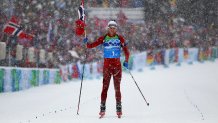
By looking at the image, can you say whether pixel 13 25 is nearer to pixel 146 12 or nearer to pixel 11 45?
pixel 11 45

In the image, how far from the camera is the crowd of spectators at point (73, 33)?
24.7 meters

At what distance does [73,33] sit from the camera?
30.4 m

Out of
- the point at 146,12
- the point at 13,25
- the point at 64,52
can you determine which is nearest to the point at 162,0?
the point at 146,12

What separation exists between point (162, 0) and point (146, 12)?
2.29 m

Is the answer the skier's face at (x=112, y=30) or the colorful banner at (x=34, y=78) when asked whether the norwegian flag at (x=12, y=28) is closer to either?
the colorful banner at (x=34, y=78)

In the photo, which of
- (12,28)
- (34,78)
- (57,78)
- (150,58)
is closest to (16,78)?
(12,28)

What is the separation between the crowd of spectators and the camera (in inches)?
974

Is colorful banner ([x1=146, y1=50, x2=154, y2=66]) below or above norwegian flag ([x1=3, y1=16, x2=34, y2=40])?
below

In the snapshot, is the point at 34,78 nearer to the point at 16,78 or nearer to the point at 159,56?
the point at 16,78

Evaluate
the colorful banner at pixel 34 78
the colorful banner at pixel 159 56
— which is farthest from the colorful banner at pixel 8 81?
the colorful banner at pixel 159 56

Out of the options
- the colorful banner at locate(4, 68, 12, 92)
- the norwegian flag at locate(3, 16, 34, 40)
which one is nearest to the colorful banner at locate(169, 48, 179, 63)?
the norwegian flag at locate(3, 16, 34, 40)

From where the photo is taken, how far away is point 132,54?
114ft

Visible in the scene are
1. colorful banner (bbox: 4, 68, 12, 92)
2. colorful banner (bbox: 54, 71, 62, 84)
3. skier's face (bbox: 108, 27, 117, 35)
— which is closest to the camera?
skier's face (bbox: 108, 27, 117, 35)

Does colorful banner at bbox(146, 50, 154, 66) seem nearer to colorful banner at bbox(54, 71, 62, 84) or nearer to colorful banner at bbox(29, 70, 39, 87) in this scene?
colorful banner at bbox(54, 71, 62, 84)
